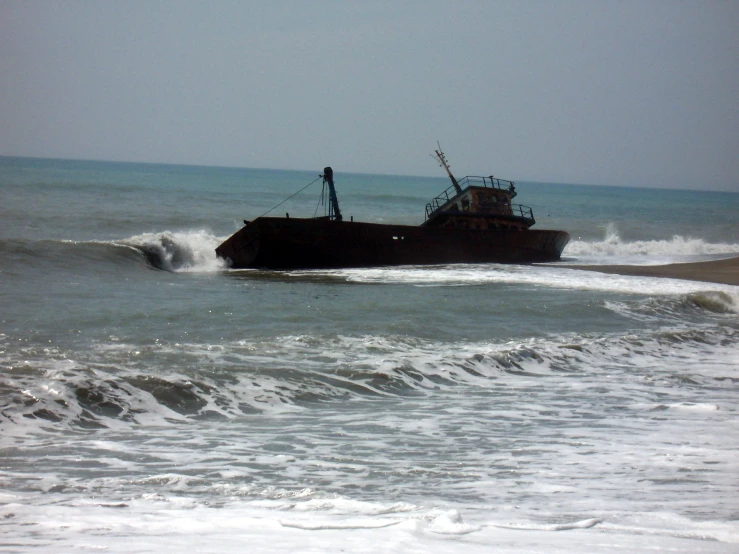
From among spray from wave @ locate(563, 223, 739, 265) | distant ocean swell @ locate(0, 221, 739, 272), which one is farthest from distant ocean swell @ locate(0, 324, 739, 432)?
spray from wave @ locate(563, 223, 739, 265)

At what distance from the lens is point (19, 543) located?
14.2 feet

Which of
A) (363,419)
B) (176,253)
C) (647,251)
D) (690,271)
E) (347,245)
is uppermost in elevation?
(647,251)

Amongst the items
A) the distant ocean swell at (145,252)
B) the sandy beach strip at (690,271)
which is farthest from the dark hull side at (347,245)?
the sandy beach strip at (690,271)

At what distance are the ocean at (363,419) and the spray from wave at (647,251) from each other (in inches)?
719

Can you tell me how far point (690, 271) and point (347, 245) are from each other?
1262 cm

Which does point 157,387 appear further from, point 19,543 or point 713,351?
point 713,351

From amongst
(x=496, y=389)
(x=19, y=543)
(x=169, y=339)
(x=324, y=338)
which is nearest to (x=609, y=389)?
(x=496, y=389)

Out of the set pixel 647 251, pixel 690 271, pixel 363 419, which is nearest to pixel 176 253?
pixel 690 271

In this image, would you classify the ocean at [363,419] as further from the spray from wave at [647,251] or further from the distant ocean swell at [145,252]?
the spray from wave at [647,251]

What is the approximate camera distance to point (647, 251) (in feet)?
137

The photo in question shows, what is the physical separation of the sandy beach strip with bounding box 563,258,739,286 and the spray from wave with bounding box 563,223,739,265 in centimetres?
371

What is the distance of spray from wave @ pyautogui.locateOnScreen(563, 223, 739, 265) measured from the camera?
36588 mm

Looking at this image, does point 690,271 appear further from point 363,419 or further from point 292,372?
point 363,419

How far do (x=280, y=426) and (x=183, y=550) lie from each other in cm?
360
